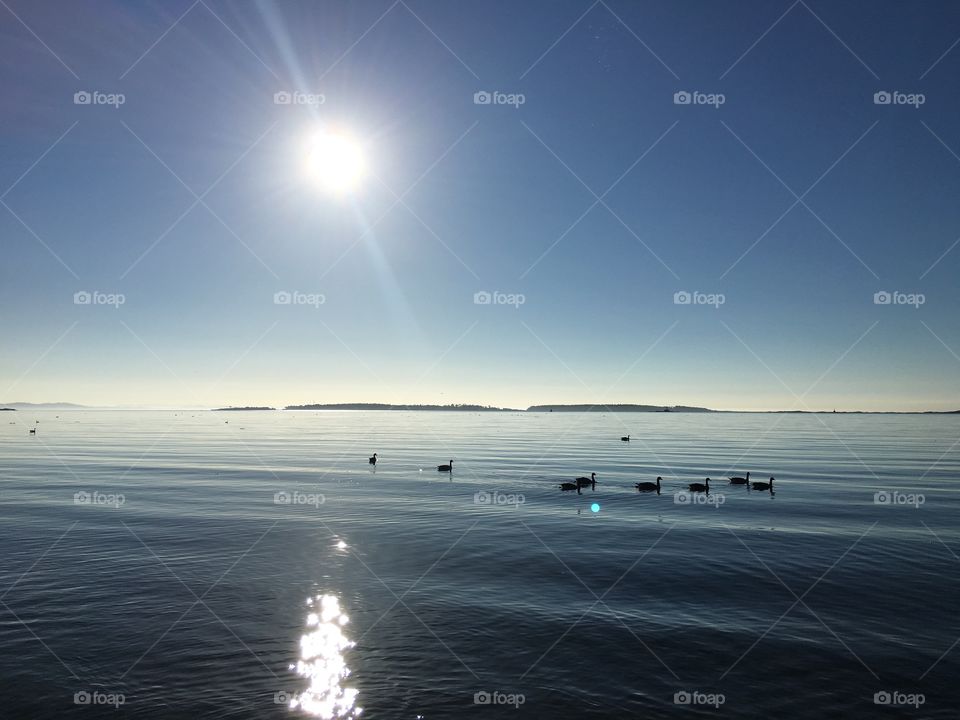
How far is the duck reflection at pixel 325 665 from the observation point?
13227 millimetres

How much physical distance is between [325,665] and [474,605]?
6.26 metres

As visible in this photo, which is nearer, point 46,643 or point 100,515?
point 46,643

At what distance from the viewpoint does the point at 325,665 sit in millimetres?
15320

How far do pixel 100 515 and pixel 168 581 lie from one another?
1789 cm

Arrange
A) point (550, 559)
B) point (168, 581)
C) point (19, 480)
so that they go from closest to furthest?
1. point (168, 581)
2. point (550, 559)
3. point (19, 480)

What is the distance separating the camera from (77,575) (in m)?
23.1

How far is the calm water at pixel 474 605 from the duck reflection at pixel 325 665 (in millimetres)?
66

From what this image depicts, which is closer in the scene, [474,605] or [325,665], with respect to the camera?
[325,665]

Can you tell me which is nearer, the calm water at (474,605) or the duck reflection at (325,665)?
the duck reflection at (325,665)

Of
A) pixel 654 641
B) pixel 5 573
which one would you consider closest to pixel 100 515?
pixel 5 573

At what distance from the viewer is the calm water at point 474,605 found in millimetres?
13961

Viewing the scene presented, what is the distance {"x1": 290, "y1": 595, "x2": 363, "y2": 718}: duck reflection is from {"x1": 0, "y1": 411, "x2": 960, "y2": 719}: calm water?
0.22 ft

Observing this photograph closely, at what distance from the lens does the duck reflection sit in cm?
1323

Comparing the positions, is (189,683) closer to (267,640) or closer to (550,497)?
(267,640)
